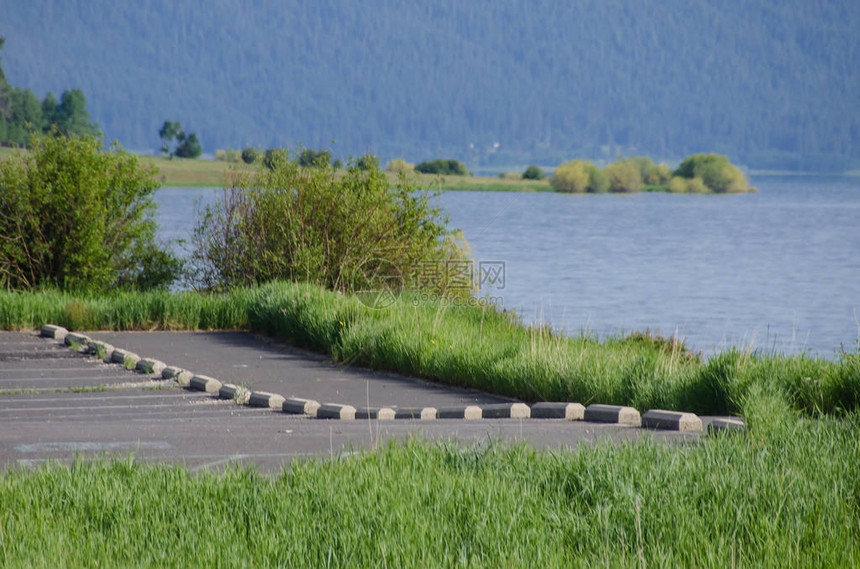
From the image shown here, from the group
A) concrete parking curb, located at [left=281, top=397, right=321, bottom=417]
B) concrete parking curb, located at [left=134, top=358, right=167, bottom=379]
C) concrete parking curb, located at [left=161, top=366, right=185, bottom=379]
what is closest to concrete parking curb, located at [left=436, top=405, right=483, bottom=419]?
concrete parking curb, located at [left=281, top=397, right=321, bottom=417]

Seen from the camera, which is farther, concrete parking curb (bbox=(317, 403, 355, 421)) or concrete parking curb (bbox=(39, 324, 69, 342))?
concrete parking curb (bbox=(39, 324, 69, 342))

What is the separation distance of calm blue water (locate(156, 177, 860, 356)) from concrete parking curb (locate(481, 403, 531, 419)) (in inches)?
→ 76.2

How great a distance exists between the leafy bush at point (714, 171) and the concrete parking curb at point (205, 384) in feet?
251

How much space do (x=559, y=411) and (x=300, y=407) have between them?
2.07 meters

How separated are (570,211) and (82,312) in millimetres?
91420

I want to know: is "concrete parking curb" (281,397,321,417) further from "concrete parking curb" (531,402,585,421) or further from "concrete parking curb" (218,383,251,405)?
"concrete parking curb" (531,402,585,421)

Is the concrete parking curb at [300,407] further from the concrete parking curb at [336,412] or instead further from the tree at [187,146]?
the tree at [187,146]

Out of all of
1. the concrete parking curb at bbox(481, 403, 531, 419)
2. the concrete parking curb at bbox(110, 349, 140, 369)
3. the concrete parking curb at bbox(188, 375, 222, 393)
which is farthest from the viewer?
the concrete parking curb at bbox(110, 349, 140, 369)

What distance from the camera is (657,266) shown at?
49.1 m

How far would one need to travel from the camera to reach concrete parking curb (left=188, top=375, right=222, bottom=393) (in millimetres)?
8934

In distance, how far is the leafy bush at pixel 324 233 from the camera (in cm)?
1525

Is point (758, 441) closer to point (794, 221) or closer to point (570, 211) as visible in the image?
point (794, 221)

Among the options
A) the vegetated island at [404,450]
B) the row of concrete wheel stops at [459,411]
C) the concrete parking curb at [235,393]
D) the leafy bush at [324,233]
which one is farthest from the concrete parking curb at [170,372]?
the leafy bush at [324,233]

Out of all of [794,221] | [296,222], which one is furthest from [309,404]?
[794,221]
